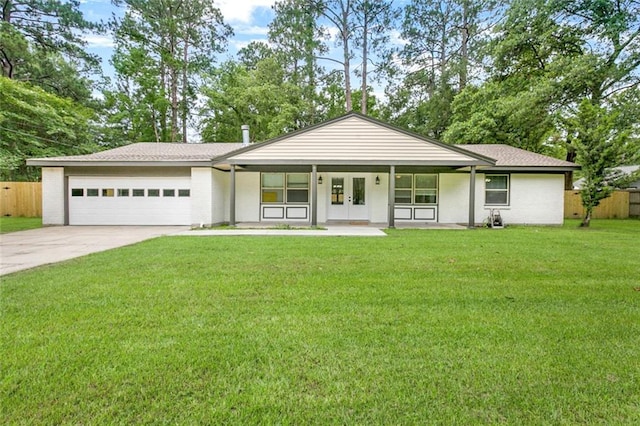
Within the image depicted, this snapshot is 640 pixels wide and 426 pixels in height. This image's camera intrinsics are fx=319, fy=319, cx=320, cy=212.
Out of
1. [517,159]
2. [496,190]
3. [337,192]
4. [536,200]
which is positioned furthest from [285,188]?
[536,200]

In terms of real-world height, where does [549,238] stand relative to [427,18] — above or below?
below

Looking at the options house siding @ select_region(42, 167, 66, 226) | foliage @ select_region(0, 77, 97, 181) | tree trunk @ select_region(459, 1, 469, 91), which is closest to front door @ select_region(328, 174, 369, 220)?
house siding @ select_region(42, 167, 66, 226)

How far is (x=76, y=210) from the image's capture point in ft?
Answer: 40.9

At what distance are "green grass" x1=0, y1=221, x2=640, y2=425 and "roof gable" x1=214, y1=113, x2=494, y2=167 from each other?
6.72 metres

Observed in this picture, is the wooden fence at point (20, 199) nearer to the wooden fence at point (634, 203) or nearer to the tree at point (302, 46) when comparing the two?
the tree at point (302, 46)

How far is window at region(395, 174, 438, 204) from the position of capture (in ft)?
44.6

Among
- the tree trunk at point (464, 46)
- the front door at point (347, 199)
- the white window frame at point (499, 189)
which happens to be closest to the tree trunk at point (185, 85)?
the front door at point (347, 199)

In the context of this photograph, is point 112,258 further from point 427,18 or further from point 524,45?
point 427,18

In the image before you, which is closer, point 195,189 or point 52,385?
point 52,385

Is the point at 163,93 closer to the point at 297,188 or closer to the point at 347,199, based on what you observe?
the point at 297,188

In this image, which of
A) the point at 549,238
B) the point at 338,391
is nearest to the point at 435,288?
the point at 338,391

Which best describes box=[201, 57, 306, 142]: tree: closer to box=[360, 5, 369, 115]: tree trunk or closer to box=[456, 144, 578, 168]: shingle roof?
box=[360, 5, 369, 115]: tree trunk

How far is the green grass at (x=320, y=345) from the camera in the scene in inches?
76.0

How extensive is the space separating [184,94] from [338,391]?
87.7ft
